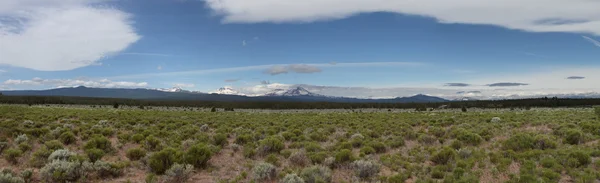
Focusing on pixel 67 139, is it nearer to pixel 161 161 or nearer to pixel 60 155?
pixel 60 155

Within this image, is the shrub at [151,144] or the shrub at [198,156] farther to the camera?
the shrub at [151,144]

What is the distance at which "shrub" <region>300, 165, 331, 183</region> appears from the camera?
10969 millimetres

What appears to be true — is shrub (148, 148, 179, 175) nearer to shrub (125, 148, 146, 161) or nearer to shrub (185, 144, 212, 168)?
shrub (185, 144, 212, 168)

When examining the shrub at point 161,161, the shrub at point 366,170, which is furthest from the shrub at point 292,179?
the shrub at point 161,161

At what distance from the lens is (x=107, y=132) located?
2197 cm

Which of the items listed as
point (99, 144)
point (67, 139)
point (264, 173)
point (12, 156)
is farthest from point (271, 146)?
point (67, 139)

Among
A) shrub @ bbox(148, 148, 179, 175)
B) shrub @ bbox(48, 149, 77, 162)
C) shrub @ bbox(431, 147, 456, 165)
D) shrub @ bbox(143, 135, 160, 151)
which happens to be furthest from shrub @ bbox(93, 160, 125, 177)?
shrub @ bbox(431, 147, 456, 165)

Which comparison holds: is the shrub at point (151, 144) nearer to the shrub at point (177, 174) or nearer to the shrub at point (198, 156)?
the shrub at point (198, 156)

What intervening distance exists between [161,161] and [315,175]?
5633 millimetres

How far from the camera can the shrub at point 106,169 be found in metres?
11.7

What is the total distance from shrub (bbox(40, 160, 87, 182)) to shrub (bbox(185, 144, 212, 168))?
345 centimetres

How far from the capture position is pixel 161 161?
40.9 ft

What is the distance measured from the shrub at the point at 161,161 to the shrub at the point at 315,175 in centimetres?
504

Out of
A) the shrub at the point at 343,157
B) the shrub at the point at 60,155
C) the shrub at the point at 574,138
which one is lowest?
the shrub at the point at 343,157
